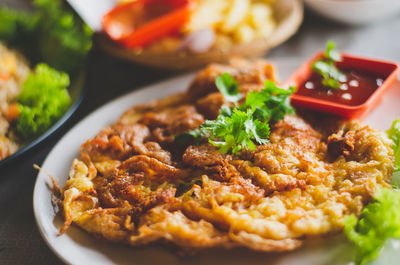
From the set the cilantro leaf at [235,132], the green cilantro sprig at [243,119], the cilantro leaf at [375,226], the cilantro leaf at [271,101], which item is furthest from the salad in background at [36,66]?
the cilantro leaf at [375,226]

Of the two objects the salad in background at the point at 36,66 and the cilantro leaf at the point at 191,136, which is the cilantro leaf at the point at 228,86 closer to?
the cilantro leaf at the point at 191,136

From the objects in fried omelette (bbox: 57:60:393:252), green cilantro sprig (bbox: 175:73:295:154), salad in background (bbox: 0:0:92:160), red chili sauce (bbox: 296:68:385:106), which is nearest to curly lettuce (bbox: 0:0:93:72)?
salad in background (bbox: 0:0:92:160)

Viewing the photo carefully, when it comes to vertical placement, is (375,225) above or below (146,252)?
below

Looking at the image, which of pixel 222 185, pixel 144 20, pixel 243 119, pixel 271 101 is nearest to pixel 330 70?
pixel 271 101

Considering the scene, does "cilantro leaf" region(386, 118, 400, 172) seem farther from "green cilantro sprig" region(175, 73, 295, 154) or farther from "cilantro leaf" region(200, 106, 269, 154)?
"cilantro leaf" region(200, 106, 269, 154)

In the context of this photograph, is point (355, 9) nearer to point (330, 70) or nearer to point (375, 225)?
point (330, 70)
